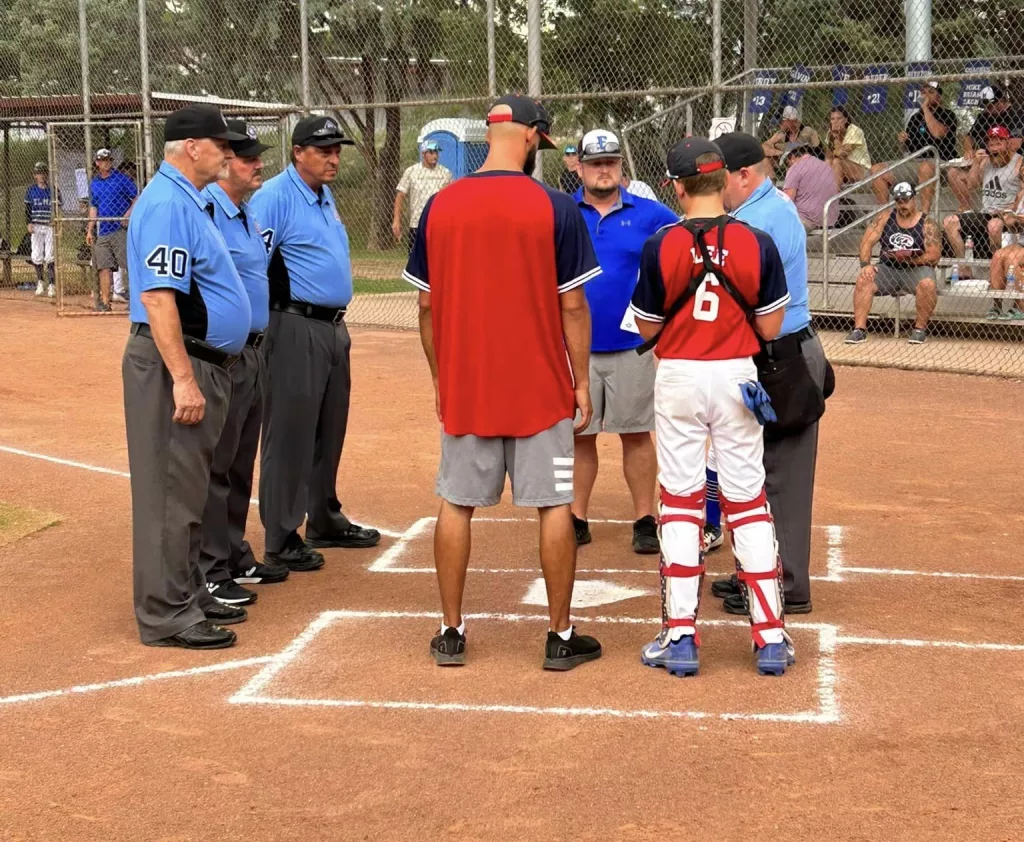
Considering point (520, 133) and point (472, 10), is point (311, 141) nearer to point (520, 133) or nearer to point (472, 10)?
point (520, 133)

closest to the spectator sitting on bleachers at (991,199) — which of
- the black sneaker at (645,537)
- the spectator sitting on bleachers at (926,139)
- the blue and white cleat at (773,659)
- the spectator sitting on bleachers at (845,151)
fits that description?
the spectator sitting on bleachers at (926,139)

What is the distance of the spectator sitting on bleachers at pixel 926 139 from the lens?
1516 centimetres

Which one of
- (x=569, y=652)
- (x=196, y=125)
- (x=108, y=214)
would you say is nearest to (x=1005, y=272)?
(x=569, y=652)

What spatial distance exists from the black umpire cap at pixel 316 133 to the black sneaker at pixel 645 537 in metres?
2.45

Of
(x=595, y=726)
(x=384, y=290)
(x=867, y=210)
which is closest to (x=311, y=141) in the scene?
(x=595, y=726)

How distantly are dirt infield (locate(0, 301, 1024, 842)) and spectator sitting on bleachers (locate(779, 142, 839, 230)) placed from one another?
7962 mm

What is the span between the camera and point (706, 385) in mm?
5055

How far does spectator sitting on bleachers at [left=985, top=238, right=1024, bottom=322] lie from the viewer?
44.9ft

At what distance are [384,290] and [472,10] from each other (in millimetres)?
6602

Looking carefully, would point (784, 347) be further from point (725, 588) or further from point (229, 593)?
point (229, 593)

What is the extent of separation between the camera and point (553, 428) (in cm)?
511

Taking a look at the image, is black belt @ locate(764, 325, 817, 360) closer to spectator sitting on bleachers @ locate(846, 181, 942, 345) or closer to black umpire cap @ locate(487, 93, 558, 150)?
black umpire cap @ locate(487, 93, 558, 150)

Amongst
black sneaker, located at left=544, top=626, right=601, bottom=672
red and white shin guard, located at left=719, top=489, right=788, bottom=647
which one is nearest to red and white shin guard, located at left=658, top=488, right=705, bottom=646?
red and white shin guard, located at left=719, top=489, right=788, bottom=647

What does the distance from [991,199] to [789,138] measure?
2708 millimetres
